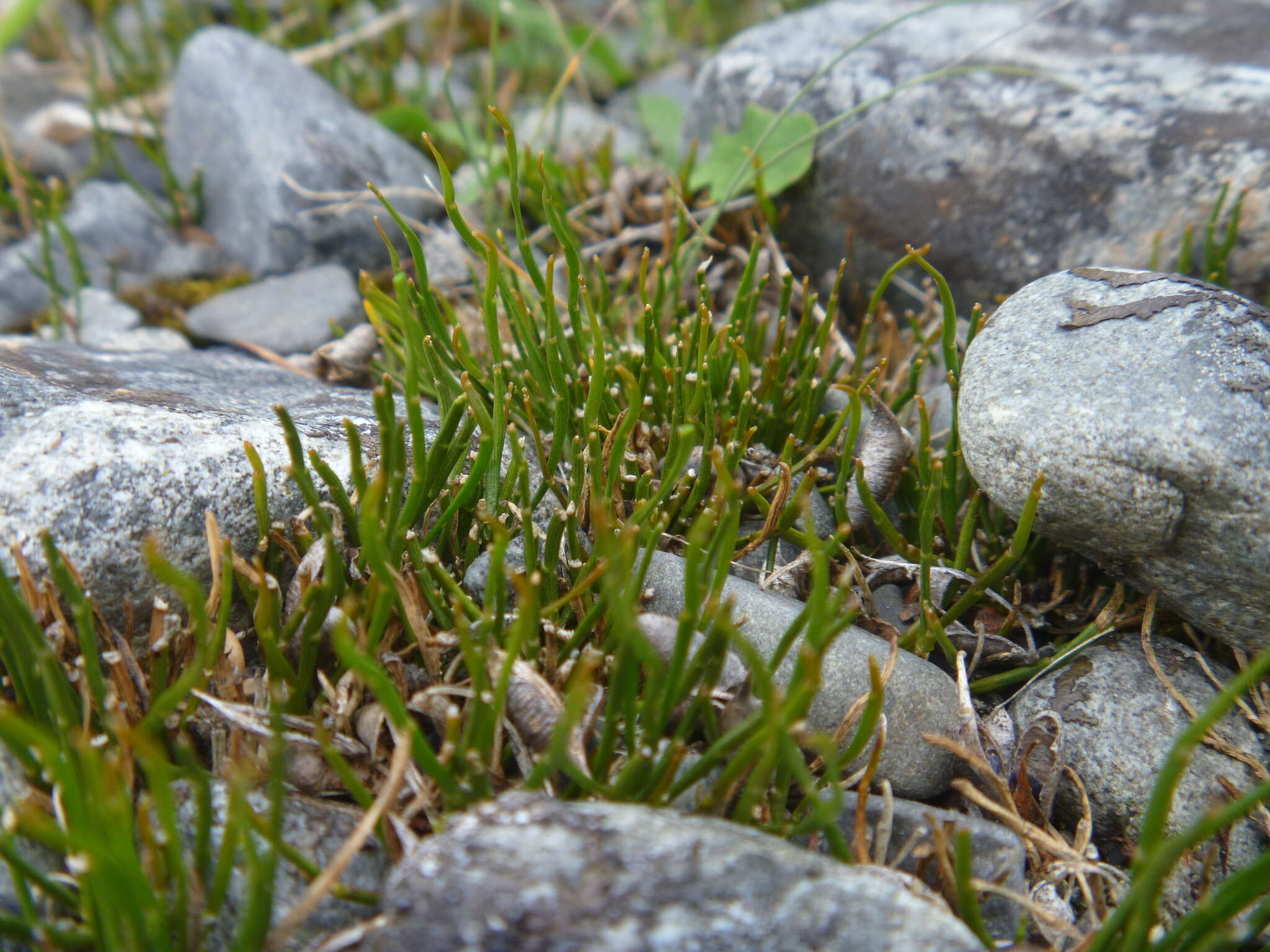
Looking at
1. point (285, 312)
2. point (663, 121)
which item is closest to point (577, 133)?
point (663, 121)

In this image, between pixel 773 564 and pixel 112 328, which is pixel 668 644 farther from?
pixel 112 328

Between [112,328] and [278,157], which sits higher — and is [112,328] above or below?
below

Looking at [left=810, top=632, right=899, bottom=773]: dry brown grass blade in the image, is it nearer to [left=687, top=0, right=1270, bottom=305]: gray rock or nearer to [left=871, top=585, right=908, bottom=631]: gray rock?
[left=871, top=585, right=908, bottom=631]: gray rock

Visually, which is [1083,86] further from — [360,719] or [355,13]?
[355,13]

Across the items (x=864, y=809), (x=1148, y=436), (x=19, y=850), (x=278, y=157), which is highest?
(x=278, y=157)

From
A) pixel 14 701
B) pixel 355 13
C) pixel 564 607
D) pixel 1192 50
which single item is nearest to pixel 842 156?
pixel 1192 50

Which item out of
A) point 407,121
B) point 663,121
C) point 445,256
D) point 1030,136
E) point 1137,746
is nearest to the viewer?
point 1137,746

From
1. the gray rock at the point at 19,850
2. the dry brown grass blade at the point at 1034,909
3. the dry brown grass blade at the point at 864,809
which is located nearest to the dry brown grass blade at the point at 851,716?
the dry brown grass blade at the point at 864,809
